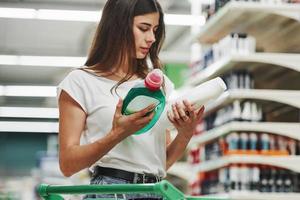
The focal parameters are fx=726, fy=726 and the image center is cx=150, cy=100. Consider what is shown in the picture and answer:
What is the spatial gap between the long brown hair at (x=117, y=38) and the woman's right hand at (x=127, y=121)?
0.64 ft

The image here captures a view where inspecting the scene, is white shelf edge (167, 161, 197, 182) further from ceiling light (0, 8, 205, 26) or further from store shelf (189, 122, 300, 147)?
ceiling light (0, 8, 205, 26)

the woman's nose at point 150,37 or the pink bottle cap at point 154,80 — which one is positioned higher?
the woman's nose at point 150,37

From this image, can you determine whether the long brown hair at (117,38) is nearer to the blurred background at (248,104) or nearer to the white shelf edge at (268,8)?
the blurred background at (248,104)

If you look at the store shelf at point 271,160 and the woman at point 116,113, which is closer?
the woman at point 116,113

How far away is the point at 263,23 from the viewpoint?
534 centimetres

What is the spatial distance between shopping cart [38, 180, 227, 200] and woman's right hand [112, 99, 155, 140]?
17cm

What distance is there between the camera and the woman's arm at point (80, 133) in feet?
5.87

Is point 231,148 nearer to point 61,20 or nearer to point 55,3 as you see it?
point 55,3

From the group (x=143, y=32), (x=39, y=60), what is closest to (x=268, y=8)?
(x=143, y=32)

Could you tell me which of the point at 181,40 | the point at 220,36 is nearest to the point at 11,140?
the point at 181,40

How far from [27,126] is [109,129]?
18.6 meters

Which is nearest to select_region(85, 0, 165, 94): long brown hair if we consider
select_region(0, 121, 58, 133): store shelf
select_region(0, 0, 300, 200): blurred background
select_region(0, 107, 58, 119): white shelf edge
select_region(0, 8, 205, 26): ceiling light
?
select_region(0, 0, 300, 200): blurred background

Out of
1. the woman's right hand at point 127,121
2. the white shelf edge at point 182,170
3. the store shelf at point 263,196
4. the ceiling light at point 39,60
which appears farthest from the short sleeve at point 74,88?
the ceiling light at point 39,60

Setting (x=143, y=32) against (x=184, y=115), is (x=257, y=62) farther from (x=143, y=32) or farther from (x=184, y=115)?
(x=184, y=115)
